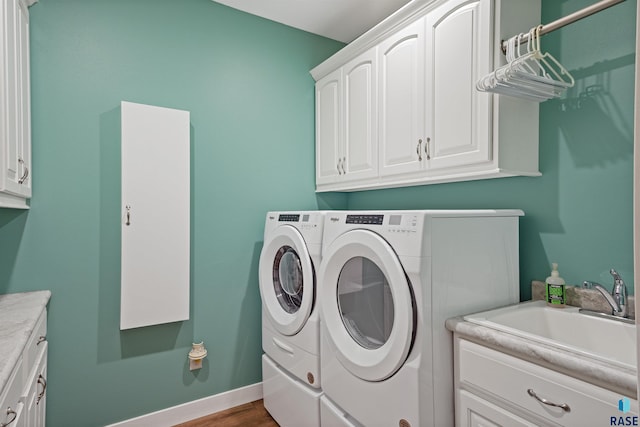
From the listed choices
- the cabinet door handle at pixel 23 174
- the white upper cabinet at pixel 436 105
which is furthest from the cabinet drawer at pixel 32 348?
the white upper cabinet at pixel 436 105

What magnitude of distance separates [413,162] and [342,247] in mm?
646

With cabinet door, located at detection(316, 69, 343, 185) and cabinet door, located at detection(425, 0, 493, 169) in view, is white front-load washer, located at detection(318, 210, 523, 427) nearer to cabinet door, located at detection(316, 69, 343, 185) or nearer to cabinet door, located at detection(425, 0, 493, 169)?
cabinet door, located at detection(425, 0, 493, 169)

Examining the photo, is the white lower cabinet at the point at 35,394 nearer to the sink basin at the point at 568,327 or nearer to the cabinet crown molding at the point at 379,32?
the sink basin at the point at 568,327

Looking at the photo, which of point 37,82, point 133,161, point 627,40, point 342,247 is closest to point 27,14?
point 37,82

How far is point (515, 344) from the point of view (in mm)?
1102

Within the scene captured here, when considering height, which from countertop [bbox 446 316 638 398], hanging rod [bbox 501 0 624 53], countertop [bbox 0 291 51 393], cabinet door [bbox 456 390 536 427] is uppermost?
hanging rod [bbox 501 0 624 53]

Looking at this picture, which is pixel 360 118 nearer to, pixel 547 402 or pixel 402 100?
pixel 402 100

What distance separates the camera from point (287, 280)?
2.17 metres

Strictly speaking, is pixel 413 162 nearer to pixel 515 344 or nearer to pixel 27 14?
pixel 515 344

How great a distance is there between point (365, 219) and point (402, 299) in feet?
1.28

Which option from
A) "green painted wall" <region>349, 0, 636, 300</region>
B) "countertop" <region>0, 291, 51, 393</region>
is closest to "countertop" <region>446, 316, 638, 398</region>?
"green painted wall" <region>349, 0, 636, 300</region>

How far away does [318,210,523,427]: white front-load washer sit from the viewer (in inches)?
50.6

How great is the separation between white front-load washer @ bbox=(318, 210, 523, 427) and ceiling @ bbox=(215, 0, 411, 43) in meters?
1.51

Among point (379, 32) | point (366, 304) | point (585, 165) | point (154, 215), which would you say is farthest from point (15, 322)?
point (585, 165)
